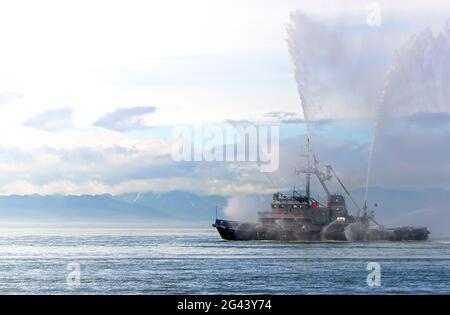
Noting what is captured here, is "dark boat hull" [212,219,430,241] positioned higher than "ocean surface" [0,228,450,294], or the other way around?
"dark boat hull" [212,219,430,241]

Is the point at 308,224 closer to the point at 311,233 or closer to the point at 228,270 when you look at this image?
the point at 311,233

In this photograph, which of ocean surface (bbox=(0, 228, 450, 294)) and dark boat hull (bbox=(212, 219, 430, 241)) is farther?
dark boat hull (bbox=(212, 219, 430, 241))

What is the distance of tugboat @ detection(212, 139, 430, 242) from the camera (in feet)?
405

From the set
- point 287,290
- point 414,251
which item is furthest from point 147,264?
point 414,251

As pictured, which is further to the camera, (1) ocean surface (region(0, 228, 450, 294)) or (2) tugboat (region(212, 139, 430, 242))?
(2) tugboat (region(212, 139, 430, 242))

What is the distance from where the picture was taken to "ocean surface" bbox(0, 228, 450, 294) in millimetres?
63781

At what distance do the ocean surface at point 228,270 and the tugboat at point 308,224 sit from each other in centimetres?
971

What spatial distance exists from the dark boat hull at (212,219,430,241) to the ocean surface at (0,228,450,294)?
945 centimetres

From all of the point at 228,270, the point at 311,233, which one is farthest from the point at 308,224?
the point at 228,270

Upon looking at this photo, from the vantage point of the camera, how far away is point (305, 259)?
90188 mm

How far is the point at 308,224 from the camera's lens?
12369 cm
